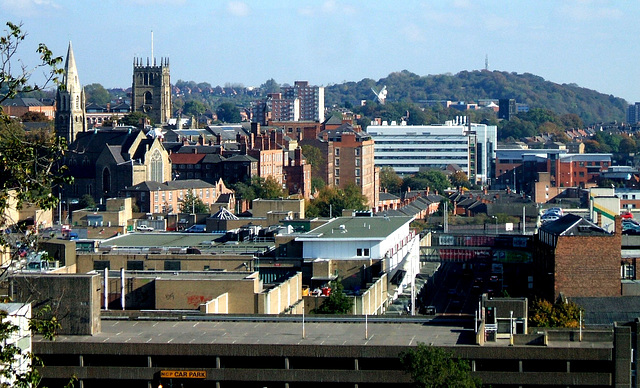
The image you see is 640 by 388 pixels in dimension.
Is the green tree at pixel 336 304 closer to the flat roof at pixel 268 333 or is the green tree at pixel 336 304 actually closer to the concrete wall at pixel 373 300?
the concrete wall at pixel 373 300

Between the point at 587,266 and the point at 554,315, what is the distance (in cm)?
1014

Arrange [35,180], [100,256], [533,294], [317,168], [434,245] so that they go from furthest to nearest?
1. [317,168]
2. [434,245]
3. [533,294]
4. [100,256]
5. [35,180]

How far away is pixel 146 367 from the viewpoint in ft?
113

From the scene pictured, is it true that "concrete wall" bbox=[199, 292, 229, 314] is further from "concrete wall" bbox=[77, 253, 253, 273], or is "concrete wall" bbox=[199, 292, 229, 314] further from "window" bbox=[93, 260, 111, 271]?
"window" bbox=[93, 260, 111, 271]

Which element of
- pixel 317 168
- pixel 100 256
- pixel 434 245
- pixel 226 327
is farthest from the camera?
pixel 317 168

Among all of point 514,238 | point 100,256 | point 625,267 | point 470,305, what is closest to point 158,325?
point 100,256

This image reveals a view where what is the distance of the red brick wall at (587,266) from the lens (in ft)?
192

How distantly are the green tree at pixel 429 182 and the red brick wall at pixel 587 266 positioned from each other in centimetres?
8933

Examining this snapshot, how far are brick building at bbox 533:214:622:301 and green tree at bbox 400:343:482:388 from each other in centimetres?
2700

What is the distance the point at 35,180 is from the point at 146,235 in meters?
52.1

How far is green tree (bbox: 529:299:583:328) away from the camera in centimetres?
4831

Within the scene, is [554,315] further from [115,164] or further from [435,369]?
[115,164]

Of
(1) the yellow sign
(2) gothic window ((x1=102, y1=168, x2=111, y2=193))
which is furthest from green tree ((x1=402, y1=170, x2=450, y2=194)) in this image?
(1) the yellow sign

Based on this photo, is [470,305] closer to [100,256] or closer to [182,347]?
[100,256]
